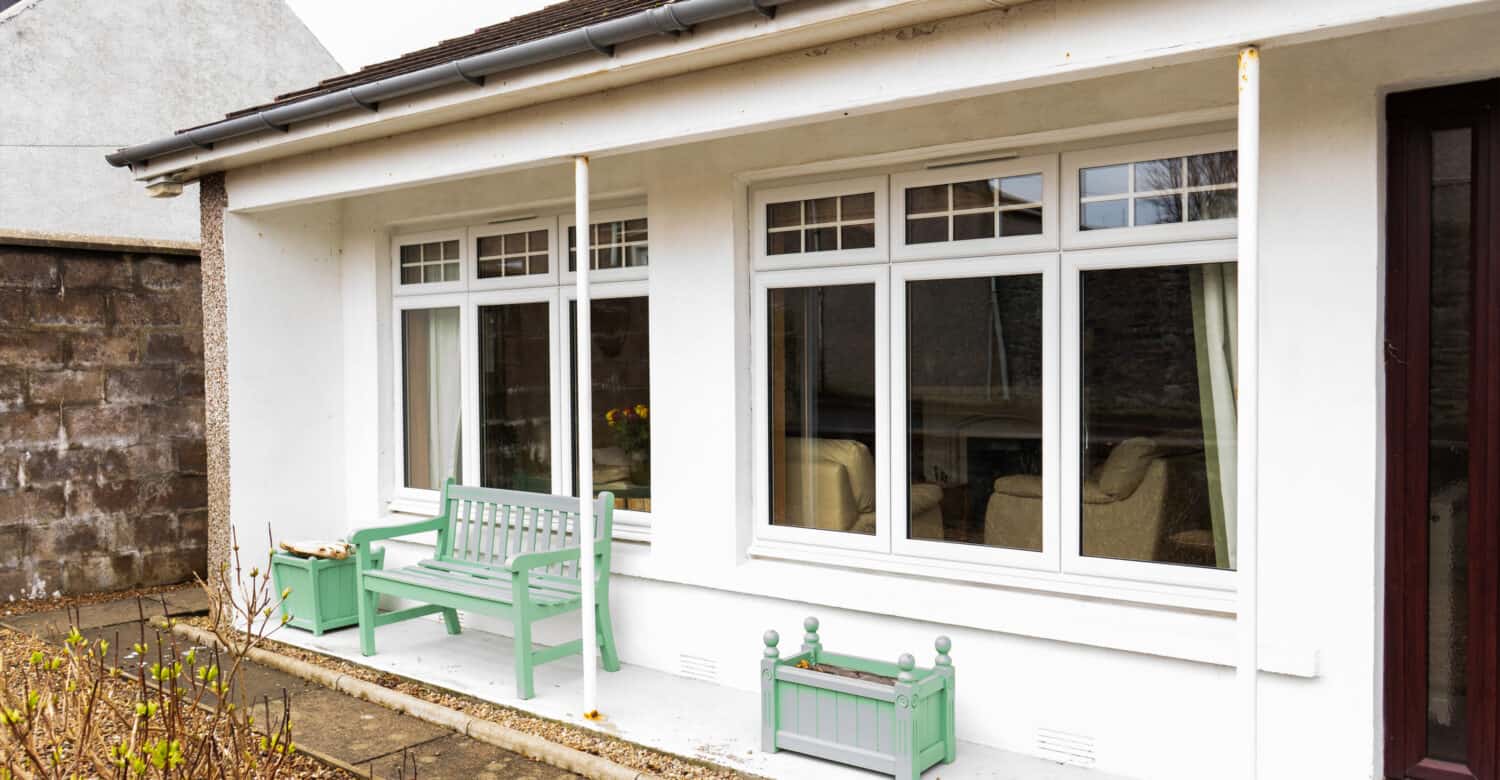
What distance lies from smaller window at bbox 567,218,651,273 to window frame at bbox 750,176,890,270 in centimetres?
80

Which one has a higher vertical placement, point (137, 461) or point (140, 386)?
point (140, 386)

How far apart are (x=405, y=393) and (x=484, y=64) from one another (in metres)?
3.49

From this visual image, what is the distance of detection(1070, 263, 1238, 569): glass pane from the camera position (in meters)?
4.40

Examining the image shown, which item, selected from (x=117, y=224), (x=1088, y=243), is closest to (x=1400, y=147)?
(x=1088, y=243)

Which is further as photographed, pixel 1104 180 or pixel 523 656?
pixel 523 656

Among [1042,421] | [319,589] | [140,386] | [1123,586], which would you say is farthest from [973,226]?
[140,386]

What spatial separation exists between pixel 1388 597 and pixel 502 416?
5189mm

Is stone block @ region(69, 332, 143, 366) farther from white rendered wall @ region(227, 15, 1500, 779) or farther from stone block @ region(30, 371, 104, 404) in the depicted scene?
white rendered wall @ region(227, 15, 1500, 779)

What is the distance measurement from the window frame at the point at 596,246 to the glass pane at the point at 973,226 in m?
1.81

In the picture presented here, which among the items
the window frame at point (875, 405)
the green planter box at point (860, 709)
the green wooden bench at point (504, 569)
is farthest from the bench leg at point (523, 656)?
the green planter box at point (860, 709)

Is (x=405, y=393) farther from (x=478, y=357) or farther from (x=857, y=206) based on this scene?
(x=857, y=206)

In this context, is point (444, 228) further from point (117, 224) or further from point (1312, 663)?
point (117, 224)

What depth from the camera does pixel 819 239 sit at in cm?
552

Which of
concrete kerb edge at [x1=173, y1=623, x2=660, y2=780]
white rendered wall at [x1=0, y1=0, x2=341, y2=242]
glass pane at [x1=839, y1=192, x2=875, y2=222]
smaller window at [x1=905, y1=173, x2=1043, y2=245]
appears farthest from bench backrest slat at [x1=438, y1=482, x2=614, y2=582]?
white rendered wall at [x1=0, y1=0, x2=341, y2=242]
